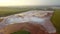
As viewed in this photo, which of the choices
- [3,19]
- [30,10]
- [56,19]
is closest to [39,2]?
[30,10]

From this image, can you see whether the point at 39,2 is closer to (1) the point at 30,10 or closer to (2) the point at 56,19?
(1) the point at 30,10

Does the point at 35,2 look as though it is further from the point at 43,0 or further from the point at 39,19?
the point at 39,19

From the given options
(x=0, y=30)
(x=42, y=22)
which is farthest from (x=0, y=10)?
(x=42, y=22)

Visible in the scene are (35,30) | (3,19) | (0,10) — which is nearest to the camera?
(35,30)

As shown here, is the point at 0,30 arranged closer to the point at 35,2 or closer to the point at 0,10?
the point at 0,10

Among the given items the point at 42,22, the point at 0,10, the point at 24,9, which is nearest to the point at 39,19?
the point at 42,22

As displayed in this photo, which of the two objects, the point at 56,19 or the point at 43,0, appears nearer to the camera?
the point at 56,19

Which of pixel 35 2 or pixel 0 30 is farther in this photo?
pixel 35 2

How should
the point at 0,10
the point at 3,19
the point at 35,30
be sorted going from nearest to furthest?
the point at 35,30 → the point at 3,19 → the point at 0,10
